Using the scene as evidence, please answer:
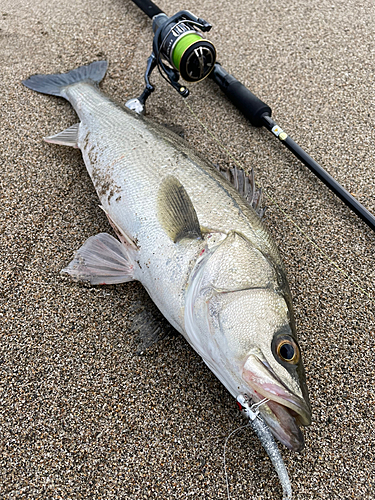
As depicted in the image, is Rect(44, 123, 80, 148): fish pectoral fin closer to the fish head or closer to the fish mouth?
the fish head

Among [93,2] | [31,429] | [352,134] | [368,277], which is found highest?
[352,134]

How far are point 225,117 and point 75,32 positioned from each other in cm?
197

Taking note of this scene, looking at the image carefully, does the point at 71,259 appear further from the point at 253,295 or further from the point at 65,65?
the point at 65,65

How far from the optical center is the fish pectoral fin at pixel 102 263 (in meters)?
2.21

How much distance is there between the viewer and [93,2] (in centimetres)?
421

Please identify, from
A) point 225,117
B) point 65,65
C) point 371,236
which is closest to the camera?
point 371,236

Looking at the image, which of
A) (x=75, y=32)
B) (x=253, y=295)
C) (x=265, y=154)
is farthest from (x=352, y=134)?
(x=75, y=32)

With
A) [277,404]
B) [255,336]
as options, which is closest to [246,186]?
[255,336]

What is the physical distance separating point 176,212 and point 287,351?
0.93m

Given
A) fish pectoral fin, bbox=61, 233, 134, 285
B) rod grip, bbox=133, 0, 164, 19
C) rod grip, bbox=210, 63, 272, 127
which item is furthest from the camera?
rod grip, bbox=133, 0, 164, 19

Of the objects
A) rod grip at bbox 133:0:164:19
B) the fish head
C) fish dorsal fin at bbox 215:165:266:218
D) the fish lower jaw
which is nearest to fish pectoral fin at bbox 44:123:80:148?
fish dorsal fin at bbox 215:165:266:218

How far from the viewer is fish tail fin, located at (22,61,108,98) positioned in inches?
127

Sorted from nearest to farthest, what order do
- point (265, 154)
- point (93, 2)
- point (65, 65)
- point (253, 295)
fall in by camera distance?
1. point (253, 295)
2. point (265, 154)
3. point (65, 65)
4. point (93, 2)

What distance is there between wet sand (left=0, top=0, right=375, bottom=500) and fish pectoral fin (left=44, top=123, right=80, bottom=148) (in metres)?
0.10
